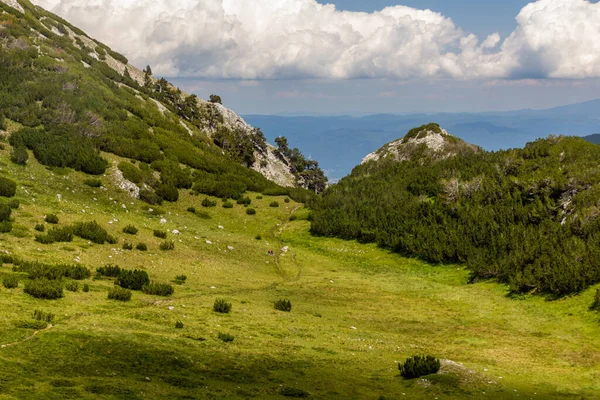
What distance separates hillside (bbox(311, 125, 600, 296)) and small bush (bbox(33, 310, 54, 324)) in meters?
30.4

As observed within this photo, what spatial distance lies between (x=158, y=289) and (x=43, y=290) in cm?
602

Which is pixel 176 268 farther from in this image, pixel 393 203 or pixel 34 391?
pixel 393 203

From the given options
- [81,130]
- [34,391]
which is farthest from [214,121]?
[34,391]

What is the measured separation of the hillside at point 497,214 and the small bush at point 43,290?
30127 millimetres

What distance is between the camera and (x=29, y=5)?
98438 mm

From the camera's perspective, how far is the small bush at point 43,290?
19062mm

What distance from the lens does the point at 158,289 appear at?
78.8 ft

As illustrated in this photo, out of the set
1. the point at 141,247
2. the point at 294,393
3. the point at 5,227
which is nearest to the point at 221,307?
the point at 294,393

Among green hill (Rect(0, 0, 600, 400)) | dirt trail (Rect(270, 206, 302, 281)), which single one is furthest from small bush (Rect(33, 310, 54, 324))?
dirt trail (Rect(270, 206, 302, 281))

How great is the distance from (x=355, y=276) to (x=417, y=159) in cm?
4714

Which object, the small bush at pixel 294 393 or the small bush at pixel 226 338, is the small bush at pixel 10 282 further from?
the small bush at pixel 294 393

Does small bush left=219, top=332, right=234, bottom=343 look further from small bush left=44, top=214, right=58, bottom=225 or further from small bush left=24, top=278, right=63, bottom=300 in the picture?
small bush left=44, top=214, right=58, bottom=225

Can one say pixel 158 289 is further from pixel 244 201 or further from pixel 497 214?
pixel 244 201

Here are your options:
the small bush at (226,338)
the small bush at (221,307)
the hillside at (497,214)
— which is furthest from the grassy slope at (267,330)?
the hillside at (497,214)
